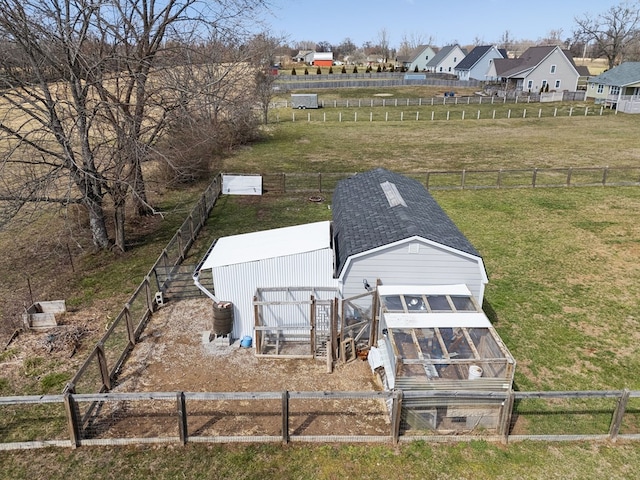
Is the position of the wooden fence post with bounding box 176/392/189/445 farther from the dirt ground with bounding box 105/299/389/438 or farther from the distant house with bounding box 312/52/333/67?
the distant house with bounding box 312/52/333/67

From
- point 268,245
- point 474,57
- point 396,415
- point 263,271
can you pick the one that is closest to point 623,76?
point 474,57

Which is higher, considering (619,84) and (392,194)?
(619,84)

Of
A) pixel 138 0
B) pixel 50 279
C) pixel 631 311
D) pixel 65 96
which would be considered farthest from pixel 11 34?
pixel 631 311

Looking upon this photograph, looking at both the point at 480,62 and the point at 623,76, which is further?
the point at 480,62

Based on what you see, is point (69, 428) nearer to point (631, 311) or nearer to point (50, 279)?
point (50, 279)

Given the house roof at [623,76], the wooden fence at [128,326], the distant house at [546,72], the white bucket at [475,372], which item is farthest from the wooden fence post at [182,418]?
the distant house at [546,72]

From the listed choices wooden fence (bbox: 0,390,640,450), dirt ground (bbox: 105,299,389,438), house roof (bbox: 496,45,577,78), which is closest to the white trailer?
house roof (bbox: 496,45,577,78)

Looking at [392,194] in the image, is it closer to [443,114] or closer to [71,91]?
[71,91]
